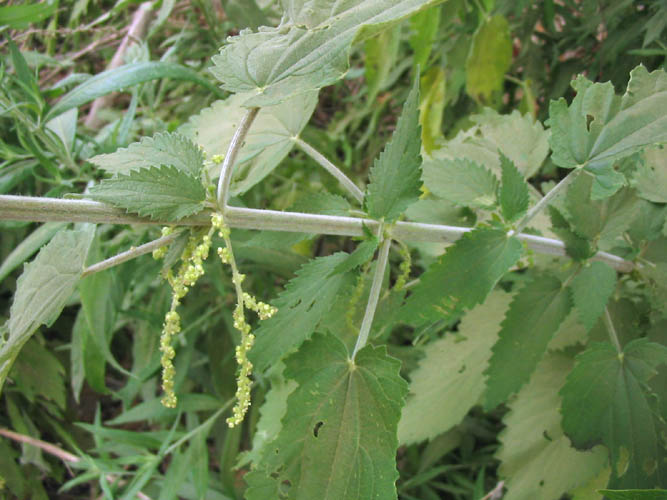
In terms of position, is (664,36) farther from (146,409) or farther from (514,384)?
(146,409)

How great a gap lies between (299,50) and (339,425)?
0.54 m

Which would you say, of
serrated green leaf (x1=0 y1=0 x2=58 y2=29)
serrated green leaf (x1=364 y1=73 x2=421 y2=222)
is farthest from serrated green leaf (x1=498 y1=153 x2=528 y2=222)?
serrated green leaf (x1=0 y1=0 x2=58 y2=29)

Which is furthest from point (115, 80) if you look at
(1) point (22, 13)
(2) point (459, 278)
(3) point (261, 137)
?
(2) point (459, 278)

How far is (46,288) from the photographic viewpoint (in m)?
0.76

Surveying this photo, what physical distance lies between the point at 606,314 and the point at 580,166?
381 mm

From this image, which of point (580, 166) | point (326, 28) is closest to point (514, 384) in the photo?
point (580, 166)

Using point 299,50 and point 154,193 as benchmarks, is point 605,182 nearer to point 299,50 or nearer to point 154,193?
point 299,50

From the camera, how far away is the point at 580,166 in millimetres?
887

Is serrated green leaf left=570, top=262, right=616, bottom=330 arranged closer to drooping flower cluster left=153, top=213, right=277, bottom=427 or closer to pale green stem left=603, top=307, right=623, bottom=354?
pale green stem left=603, top=307, right=623, bottom=354

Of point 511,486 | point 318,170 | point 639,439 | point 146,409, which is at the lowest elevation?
point 511,486

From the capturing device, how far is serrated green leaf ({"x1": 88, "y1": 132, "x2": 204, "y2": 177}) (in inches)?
30.3

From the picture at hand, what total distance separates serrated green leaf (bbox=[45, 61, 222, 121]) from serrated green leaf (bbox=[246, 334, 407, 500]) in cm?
77

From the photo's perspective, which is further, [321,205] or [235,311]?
[321,205]

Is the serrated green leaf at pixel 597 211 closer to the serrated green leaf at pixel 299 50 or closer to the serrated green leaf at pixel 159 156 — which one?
the serrated green leaf at pixel 299 50
